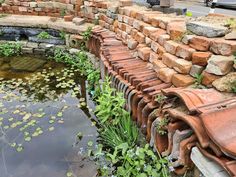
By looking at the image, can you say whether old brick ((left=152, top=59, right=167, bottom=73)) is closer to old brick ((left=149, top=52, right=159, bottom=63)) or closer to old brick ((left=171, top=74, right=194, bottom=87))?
old brick ((left=149, top=52, right=159, bottom=63))

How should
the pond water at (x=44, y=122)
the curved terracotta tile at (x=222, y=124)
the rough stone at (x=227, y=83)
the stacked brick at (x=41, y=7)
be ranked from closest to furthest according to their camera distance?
the curved terracotta tile at (x=222, y=124)
the rough stone at (x=227, y=83)
the pond water at (x=44, y=122)
the stacked brick at (x=41, y=7)

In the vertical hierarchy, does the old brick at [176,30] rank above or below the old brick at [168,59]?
above

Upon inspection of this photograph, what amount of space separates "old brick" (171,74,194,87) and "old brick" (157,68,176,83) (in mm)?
67

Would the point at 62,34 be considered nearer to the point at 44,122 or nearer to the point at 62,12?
the point at 62,12

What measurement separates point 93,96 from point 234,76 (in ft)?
8.47

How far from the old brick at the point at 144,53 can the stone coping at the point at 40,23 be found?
2255mm

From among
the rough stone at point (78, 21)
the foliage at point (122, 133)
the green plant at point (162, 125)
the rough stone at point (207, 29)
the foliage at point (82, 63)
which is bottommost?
the foliage at point (122, 133)

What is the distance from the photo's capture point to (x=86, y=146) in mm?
3549

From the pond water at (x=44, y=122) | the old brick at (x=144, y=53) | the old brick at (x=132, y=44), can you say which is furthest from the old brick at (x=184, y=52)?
the pond water at (x=44, y=122)

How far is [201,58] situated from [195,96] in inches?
18.0

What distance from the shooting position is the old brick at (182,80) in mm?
2615

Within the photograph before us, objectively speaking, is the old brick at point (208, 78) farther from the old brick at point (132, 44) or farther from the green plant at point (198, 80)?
the old brick at point (132, 44)

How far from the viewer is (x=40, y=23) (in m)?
6.15

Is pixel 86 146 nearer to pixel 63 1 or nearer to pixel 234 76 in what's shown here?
pixel 234 76
